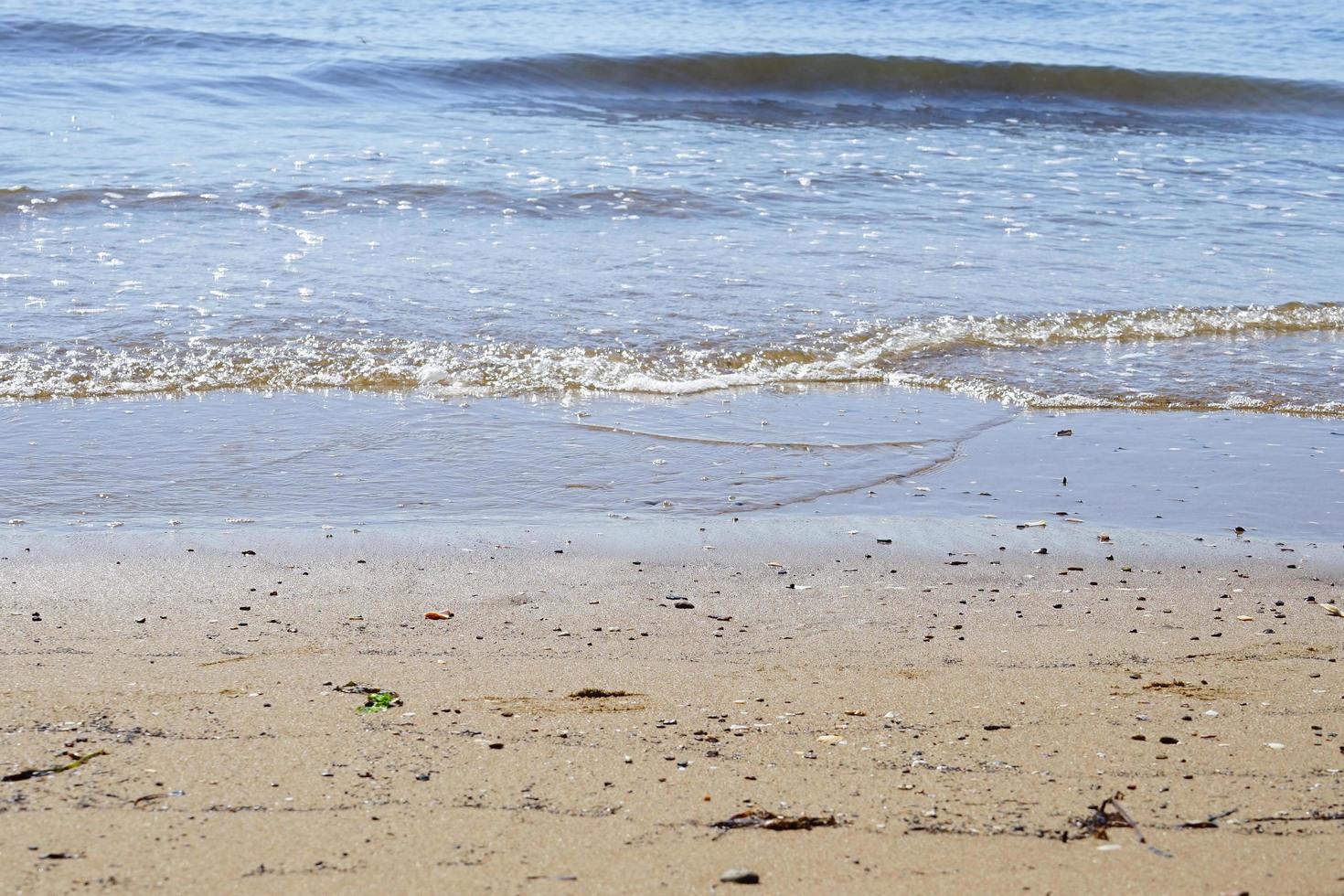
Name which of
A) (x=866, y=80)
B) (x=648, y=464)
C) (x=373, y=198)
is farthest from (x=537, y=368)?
(x=866, y=80)

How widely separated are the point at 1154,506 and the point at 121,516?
140 inches

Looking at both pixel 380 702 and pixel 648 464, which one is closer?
pixel 380 702

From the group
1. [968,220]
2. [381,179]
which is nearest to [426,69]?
[381,179]

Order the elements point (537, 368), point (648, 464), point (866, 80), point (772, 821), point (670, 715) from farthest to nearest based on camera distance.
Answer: point (866, 80) < point (537, 368) < point (648, 464) < point (670, 715) < point (772, 821)

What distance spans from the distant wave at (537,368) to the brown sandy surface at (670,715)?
1.89 m

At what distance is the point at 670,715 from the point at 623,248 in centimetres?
605

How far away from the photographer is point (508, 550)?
4078 mm

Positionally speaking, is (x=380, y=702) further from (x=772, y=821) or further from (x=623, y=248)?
(x=623, y=248)

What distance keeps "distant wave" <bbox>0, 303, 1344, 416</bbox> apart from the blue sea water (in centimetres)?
2

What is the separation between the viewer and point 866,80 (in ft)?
58.5

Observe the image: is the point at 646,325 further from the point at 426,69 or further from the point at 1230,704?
the point at 426,69

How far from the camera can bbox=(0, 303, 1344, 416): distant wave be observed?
5891mm

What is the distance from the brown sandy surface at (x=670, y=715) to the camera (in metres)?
2.29

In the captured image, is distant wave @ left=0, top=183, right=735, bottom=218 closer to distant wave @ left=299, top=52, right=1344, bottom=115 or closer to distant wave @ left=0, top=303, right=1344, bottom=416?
distant wave @ left=0, top=303, right=1344, bottom=416
